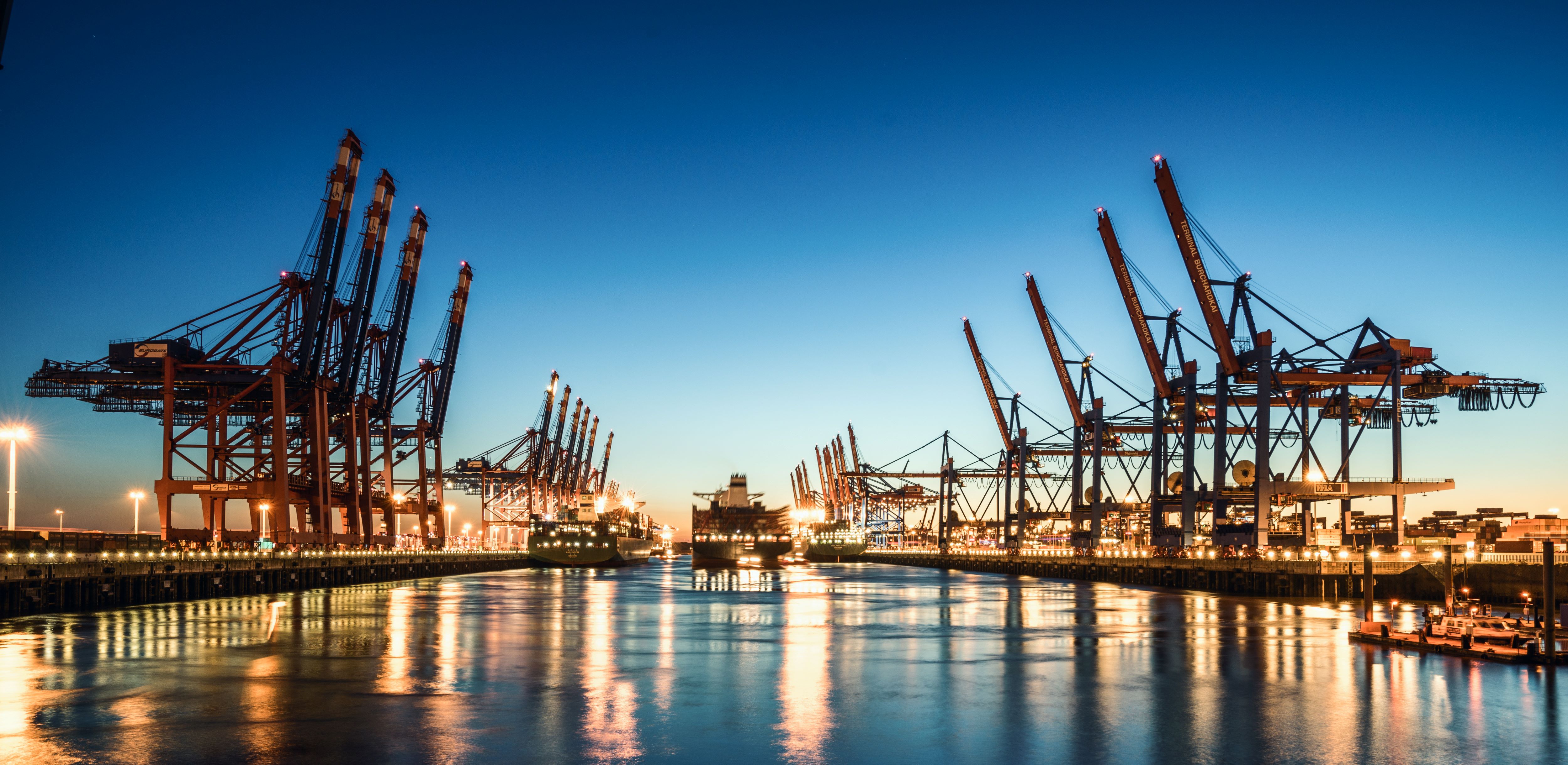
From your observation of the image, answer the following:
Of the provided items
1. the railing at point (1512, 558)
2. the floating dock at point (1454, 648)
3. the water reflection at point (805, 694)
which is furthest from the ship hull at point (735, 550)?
the floating dock at point (1454, 648)

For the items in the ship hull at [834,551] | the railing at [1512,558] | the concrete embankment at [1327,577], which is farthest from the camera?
the ship hull at [834,551]

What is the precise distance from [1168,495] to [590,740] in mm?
69351

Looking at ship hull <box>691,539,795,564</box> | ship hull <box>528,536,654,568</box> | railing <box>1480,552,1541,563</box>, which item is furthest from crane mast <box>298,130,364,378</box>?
ship hull <box>691,539,795,564</box>

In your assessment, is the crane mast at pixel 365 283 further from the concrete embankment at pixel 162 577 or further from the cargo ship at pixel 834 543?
the cargo ship at pixel 834 543

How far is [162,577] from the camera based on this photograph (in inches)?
1788

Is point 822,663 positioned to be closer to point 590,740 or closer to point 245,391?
point 590,740

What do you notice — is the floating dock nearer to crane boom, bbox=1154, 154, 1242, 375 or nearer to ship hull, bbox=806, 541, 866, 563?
crane boom, bbox=1154, 154, 1242, 375

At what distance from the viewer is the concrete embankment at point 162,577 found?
121ft

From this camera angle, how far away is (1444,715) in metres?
17.3

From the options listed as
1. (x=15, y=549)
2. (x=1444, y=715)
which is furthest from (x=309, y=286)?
(x=1444, y=715)

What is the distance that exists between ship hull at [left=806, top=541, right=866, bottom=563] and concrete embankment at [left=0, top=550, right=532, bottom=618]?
84.8 m

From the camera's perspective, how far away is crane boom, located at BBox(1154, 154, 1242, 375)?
6281cm

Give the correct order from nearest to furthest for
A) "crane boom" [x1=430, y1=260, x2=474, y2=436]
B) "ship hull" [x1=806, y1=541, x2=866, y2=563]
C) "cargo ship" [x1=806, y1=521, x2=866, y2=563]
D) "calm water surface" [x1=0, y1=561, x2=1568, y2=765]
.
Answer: "calm water surface" [x1=0, y1=561, x2=1568, y2=765] → "crane boom" [x1=430, y1=260, x2=474, y2=436] → "ship hull" [x1=806, y1=541, x2=866, y2=563] → "cargo ship" [x1=806, y1=521, x2=866, y2=563]

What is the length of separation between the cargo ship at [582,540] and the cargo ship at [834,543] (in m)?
32.2
